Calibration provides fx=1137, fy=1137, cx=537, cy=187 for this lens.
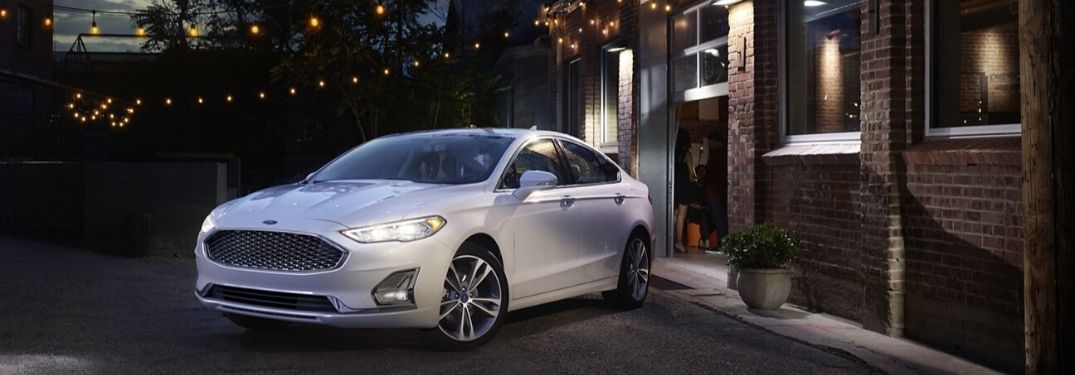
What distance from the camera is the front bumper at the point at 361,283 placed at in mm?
6996

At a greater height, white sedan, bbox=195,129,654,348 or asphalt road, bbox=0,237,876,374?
white sedan, bbox=195,129,654,348

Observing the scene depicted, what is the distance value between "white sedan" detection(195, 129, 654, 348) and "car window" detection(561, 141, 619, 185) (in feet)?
0.09

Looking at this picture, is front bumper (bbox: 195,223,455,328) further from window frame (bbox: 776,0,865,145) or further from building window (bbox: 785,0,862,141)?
window frame (bbox: 776,0,865,145)

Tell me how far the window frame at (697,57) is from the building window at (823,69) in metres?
1.74

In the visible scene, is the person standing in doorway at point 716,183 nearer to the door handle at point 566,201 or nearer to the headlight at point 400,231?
the door handle at point 566,201

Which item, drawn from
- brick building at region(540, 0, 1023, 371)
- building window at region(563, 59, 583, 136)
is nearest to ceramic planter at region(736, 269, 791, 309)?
brick building at region(540, 0, 1023, 371)

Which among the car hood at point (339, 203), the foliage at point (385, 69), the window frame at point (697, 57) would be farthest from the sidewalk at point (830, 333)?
the foliage at point (385, 69)

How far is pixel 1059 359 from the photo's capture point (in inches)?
233

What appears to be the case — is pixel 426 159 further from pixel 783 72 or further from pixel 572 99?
pixel 572 99

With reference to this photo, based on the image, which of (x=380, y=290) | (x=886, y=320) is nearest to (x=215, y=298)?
(x=380, y=290)

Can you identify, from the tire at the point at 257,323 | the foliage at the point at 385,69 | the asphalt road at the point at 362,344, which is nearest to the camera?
the asphalt road at the point at 362,344

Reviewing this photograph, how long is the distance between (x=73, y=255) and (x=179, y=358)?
7.54 meters

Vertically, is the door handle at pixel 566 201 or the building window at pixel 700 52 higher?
the building window at pixel 700 52

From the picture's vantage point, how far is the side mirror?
27.0 ft
